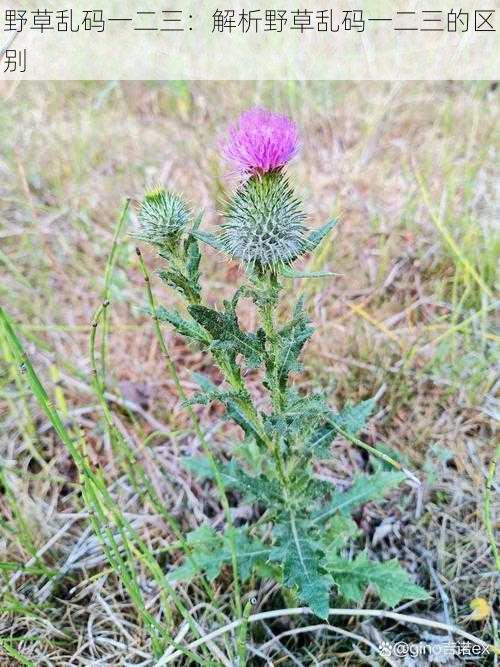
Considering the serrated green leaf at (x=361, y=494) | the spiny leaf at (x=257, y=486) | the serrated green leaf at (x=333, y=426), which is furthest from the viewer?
the serrated green leaf at (x=361, y=494)

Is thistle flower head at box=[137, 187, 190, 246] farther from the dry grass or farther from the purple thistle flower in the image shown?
the dry grass

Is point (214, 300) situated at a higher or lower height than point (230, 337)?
higher

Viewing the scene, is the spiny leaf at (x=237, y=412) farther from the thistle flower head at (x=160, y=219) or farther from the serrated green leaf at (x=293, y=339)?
the thistle flower head at (x=160, y=219)

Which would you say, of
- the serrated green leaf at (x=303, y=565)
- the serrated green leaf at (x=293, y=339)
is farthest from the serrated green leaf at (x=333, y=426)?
the serrated green leaf at (x=303, y=565)

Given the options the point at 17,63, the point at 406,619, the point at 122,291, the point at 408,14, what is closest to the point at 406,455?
the point at 406,619

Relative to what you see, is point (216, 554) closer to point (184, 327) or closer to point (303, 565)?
point (303, 565)

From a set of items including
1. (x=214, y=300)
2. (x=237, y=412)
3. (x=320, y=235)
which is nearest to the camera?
(x=320, y=235)

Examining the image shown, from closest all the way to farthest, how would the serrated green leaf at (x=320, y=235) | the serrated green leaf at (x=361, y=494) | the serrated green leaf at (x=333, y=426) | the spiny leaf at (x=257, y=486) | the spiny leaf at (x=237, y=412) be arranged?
the serrated green leaf at (x=320, y=235) < the spiny leaf at (x=237, y=412) < the serrated green leaf at (x=333, y=426) < the spiny leaf at (x=257, y=486) < the serrated green leaf at (x=361, y=494)

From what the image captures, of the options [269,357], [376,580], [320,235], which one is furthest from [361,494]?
[320,235]
